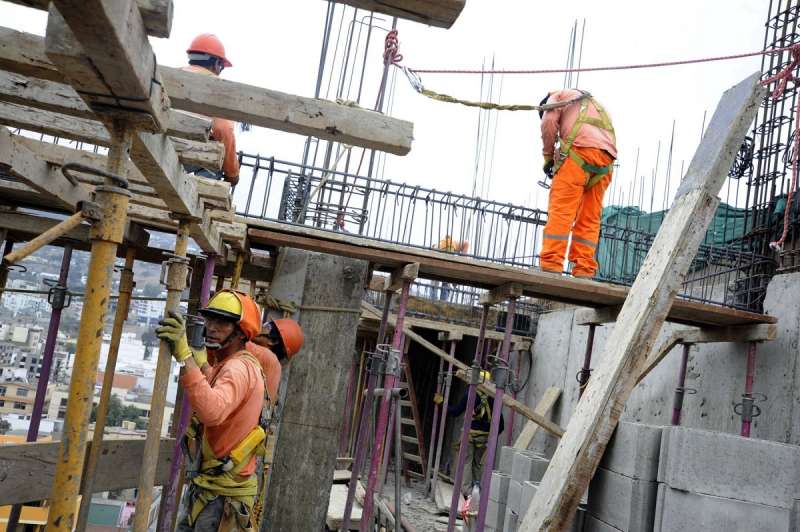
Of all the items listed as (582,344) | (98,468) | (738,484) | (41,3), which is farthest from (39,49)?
(582,344)

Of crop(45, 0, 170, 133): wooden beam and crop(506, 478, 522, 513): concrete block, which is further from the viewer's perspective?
crop(506, 478, 522, 513): concrete block

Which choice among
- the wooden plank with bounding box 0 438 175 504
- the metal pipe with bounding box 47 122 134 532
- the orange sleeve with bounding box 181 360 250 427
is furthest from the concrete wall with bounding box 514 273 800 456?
the metal pipe with bounding box 47 122 134 532

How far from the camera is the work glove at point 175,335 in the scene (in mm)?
3410

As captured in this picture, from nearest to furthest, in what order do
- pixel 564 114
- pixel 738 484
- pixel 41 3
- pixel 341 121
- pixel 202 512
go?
pixel 41 3
pixel 341 121
pixel 202 512
pixel 738 484
pixel 564 114

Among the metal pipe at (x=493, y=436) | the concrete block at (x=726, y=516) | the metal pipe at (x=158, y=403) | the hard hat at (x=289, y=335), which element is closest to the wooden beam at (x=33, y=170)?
the metal pipe at (x=158, y=403)

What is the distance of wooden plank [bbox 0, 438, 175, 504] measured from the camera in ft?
17.0

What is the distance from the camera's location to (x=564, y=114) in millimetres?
7871

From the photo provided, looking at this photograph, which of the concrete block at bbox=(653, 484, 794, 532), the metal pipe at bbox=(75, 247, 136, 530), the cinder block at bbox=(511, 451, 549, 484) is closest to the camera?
the concrete block at bbox=(653, 484, 794, 532)

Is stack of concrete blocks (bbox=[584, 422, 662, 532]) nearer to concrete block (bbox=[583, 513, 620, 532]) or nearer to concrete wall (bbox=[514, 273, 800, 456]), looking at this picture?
concrete block (bbox=[583, 513, 620, 532])

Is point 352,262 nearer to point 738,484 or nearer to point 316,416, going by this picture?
point 316,416

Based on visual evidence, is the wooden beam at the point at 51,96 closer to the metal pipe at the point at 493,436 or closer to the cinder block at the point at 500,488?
the metal pipe at the point at 493,436

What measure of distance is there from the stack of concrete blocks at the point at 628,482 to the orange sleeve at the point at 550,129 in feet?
11.3

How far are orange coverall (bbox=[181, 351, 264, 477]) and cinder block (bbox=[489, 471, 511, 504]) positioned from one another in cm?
473

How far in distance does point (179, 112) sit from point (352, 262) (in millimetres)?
3782
